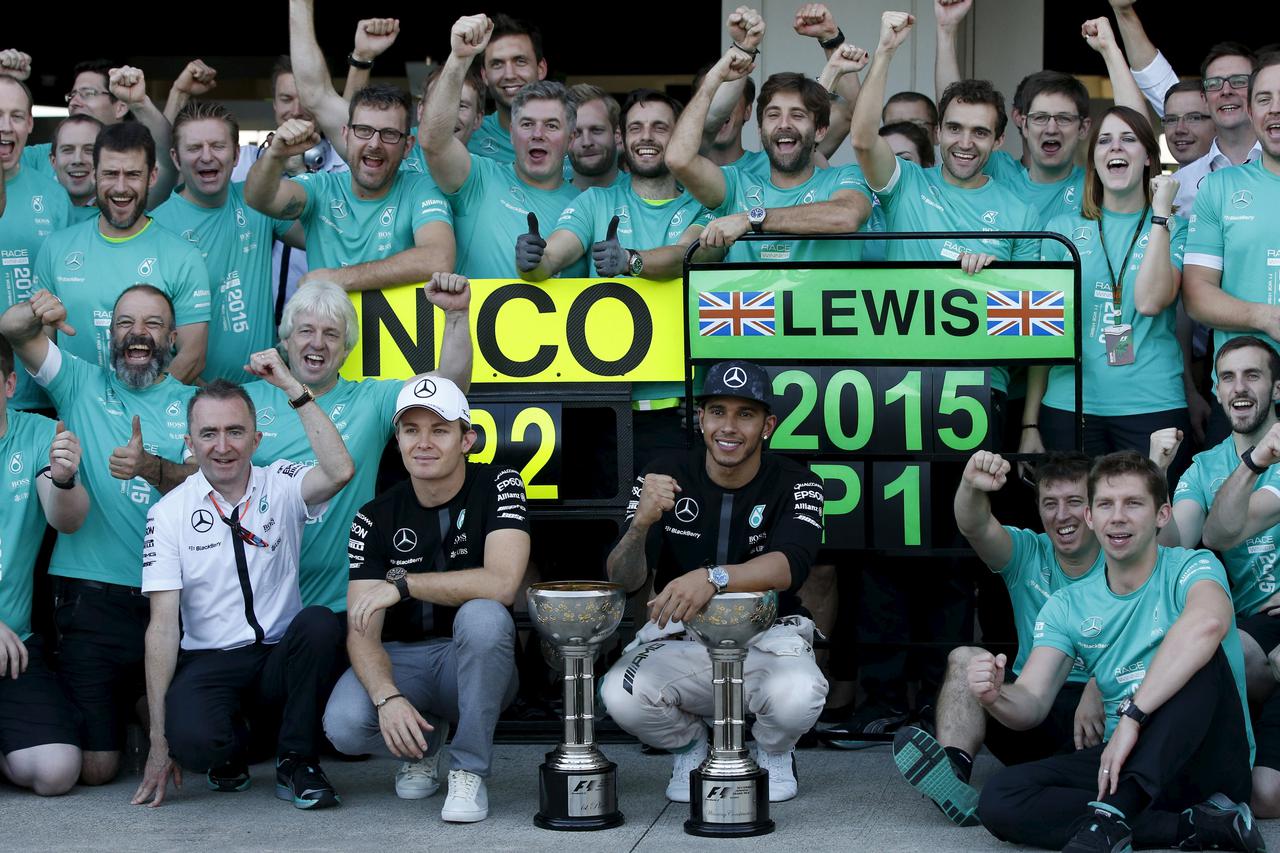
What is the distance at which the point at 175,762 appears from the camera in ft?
20.4

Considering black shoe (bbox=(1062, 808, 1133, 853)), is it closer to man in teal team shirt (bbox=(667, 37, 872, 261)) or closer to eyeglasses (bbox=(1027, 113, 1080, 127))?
man in teal team shirt (bbox=(667, 37, 872, 261))

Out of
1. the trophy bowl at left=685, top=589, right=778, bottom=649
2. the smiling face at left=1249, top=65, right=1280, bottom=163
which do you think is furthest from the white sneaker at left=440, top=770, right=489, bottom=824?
the smiling face at left=1249, top=65, right=1280, bottom=163

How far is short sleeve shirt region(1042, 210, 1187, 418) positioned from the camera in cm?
711

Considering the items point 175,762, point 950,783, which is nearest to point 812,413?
point 950,783

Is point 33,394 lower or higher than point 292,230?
lower

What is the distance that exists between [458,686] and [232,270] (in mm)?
2711

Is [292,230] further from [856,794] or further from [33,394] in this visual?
[856,794]

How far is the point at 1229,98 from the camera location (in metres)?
7.85

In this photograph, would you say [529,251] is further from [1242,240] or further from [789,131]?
[1242,240]

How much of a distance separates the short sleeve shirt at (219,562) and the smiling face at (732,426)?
1.62m

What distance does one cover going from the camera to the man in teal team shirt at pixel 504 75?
858cm

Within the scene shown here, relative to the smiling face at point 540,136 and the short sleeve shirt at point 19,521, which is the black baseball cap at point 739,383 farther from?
the short sleeve shirt at point 19,521

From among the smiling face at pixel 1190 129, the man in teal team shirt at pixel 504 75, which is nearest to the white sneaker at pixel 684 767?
the man in teal team shirt at pixel 504 75

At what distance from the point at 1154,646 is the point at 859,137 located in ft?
8.73
